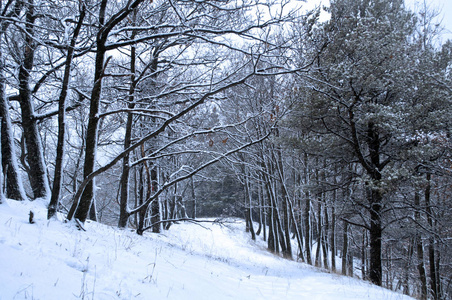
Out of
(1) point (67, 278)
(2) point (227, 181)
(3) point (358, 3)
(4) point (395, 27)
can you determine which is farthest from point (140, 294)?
(2) point (227, 181)

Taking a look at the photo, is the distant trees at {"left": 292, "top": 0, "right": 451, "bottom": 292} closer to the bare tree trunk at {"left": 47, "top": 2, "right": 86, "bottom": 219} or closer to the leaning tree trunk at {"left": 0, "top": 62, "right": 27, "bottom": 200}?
the bare tree trunk at {"left": 47, "top": 2, "right": 86, "bottom": 219}

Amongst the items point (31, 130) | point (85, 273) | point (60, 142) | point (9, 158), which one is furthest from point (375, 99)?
point (9, 158)

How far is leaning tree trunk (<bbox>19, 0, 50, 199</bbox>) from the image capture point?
5953 millimetres

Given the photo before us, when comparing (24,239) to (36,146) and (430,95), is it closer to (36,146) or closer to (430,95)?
(36,146)

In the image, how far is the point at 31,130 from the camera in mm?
6406

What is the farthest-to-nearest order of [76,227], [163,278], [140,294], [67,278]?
[76,227] < [163,278] < [140,294] < [67,278]

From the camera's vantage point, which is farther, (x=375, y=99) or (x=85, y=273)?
(x=375, y=99)

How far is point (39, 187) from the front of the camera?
234 inches

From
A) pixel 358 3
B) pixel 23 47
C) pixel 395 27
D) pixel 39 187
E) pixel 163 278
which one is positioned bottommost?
pixel 163 278

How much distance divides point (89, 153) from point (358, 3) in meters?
10.0

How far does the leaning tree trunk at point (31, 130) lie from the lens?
5953 mm

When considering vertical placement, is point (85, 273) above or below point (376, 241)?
above

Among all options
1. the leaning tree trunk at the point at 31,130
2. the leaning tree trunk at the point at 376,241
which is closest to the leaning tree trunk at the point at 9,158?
the leaning tree trunk at the point at 31,130

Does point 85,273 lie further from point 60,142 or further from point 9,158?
point 9,158
